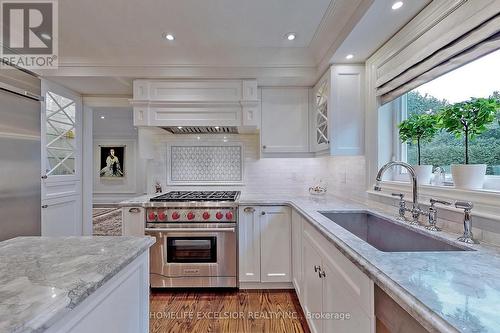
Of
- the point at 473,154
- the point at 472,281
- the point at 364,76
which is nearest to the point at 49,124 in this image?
the point at 364,76

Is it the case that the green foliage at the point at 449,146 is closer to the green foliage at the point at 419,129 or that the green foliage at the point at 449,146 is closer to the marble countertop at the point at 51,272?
the green foliage at the point at 419,129

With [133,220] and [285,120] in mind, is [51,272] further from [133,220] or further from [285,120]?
[285,120]

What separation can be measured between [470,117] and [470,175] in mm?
292

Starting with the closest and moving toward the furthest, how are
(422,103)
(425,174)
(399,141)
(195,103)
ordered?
(425,174) < (422,103) < (399,141) < (195,103)

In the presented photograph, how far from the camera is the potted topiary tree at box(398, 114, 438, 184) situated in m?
1.51

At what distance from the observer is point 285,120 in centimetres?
265

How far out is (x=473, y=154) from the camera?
127cm

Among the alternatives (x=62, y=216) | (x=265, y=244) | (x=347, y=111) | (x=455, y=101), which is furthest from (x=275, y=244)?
(x=62, y=216)

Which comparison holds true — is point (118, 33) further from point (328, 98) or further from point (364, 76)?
point (364, 76)

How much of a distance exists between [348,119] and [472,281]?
1620 mm

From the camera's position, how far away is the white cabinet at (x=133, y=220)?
7.57 feet

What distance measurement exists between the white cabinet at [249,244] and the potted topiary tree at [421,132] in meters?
1.39

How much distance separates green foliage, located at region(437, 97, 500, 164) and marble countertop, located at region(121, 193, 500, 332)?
55 cm

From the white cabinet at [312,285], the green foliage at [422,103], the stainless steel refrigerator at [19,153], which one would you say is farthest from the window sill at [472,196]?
the stainless steel refrigerator at [19,153]
